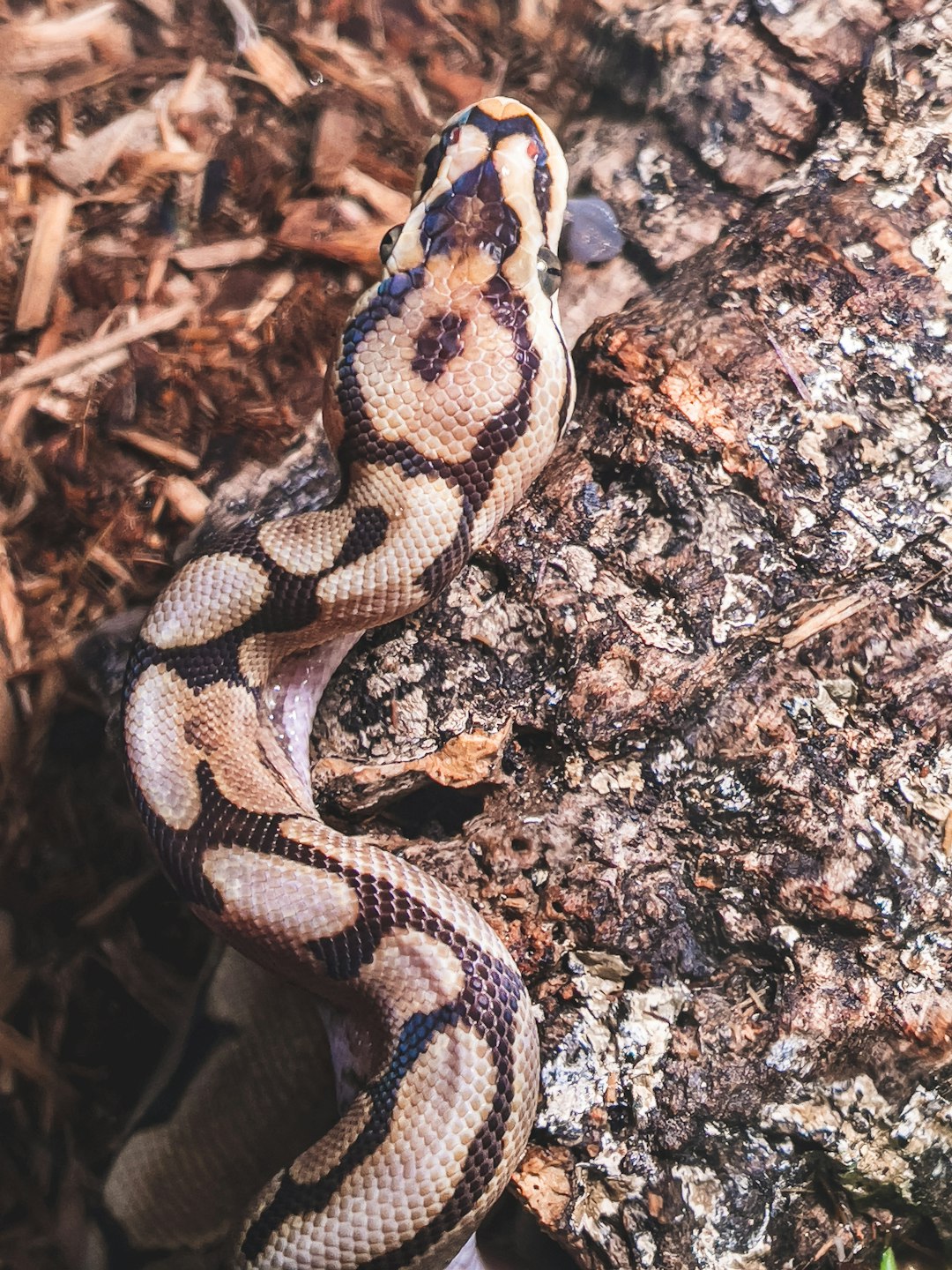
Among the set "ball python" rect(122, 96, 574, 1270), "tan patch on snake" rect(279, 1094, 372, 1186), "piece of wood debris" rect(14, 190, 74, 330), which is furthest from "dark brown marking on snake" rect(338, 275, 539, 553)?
"piece of wood debris" rect(14, 190, 74, 330)

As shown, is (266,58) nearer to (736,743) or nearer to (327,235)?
(327,235)

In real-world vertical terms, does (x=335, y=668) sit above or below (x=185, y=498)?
above

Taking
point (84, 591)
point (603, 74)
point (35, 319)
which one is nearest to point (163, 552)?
point (84, 591)

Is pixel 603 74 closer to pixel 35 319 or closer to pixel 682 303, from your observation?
pixel 682 303

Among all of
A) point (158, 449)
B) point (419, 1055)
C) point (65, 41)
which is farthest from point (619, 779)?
point (65, 41)

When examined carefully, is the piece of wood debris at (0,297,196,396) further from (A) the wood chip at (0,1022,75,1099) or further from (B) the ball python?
(A) the wood chip at (0,1022,75,1099)

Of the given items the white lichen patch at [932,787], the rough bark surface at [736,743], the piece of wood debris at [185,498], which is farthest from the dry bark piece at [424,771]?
the piece of wood debris at [185,498]
